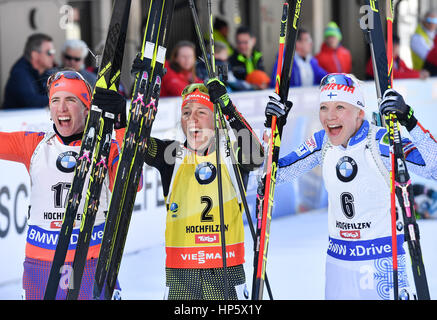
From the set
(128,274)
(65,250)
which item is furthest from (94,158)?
(128,274)

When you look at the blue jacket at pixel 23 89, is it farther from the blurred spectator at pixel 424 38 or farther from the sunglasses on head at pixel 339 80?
the blurred spectator at pixel 424 38

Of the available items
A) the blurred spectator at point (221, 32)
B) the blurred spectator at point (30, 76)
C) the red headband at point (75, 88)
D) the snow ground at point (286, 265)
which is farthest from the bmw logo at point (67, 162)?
the blurred spectator at point (221, 32)

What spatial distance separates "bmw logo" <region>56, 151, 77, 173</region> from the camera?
419 centimetres

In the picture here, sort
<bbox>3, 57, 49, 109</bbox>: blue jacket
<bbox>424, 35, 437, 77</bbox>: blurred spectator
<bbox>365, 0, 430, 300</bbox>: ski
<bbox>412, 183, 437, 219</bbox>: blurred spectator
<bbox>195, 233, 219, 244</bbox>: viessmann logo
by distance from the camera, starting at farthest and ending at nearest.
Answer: <bbox>424, 35, 437, 77</bbox>: blurred spectator
<bbox>412, 183, 437, 219</bbox>: blurred spectator
<bbox>3, 57, 49, 109</bbox>: blue jacket
<bbox>195, 233, 219, 244</bbox>: viessmann logo
<bbox>365, 0, 430, 300</bbox>: ski

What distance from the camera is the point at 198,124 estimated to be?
4340 millimetres

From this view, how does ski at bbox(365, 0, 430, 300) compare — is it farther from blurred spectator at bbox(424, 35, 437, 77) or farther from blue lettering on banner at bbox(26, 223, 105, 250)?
blurred spectator at bbox(424, 35, 437, 77)

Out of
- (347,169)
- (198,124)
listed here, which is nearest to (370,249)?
(347,169)

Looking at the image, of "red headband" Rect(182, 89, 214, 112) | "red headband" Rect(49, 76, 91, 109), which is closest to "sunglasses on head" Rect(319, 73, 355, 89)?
"red headband" Rect(182, 89, 214, 112)

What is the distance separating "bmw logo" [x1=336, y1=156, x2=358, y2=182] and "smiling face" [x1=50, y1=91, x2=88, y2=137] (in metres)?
1.21

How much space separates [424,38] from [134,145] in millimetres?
8997

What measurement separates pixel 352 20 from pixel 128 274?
9.97 m
